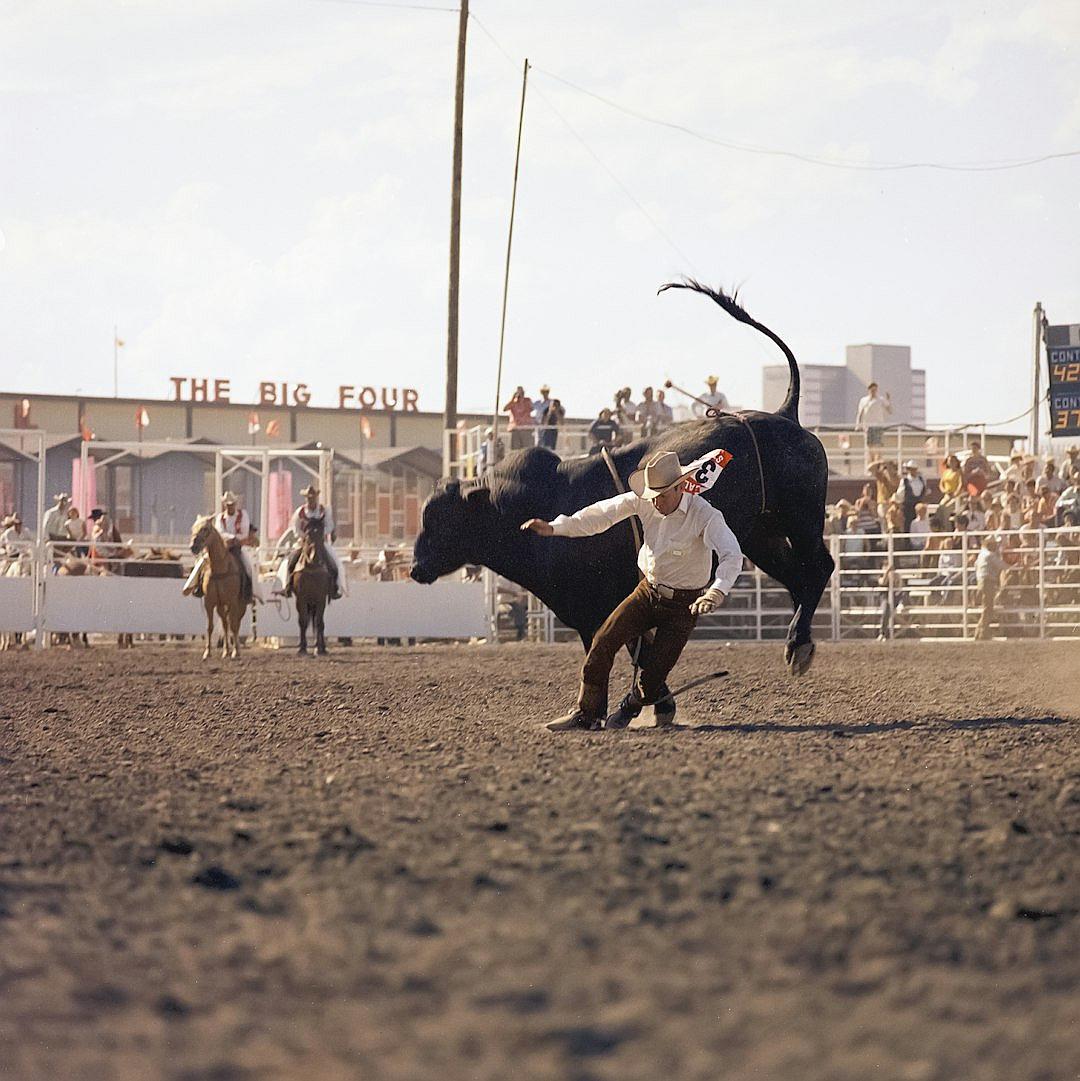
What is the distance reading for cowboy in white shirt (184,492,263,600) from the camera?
20188mm

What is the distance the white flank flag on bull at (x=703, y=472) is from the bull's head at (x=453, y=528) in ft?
6.59

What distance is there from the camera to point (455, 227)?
1180 inches

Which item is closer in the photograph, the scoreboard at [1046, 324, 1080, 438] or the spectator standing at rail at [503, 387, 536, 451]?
the spectator standing at rail at [503, 387, 536, 451]

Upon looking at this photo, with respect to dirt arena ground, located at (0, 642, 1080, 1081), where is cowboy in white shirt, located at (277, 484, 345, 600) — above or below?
above

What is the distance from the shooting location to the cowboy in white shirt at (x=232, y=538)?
2019 centimetres

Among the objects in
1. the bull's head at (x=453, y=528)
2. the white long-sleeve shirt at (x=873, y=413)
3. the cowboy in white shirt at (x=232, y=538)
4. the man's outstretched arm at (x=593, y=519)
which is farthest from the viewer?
the white long-sleeve shirt at (x=873, y=413)

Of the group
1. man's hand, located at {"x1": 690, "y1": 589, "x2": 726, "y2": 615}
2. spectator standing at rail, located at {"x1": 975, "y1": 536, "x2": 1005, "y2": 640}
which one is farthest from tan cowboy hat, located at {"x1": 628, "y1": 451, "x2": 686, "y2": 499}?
spectator standing at rail, located at {"x1": 975, "y1": 536, "x2": 1005, "y2": 640}

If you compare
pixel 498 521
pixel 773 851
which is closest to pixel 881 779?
pixel 773 851

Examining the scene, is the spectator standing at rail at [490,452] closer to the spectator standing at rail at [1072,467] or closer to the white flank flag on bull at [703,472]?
the spectator standing at rail at [1072,467]

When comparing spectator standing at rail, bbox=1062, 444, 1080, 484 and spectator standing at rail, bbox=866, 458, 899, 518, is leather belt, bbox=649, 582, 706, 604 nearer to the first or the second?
spectator standing at rail, bbox=1062, 444, 1080, 484

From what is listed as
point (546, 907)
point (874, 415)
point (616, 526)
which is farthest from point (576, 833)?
point (874, 415)

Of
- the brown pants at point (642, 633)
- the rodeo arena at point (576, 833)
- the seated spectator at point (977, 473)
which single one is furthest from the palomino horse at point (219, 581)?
the brown pants at point (642, 633)

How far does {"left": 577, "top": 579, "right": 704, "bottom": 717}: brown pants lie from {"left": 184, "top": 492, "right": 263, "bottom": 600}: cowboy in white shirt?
11186mm

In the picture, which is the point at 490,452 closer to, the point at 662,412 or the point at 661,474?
the point at 662,412
